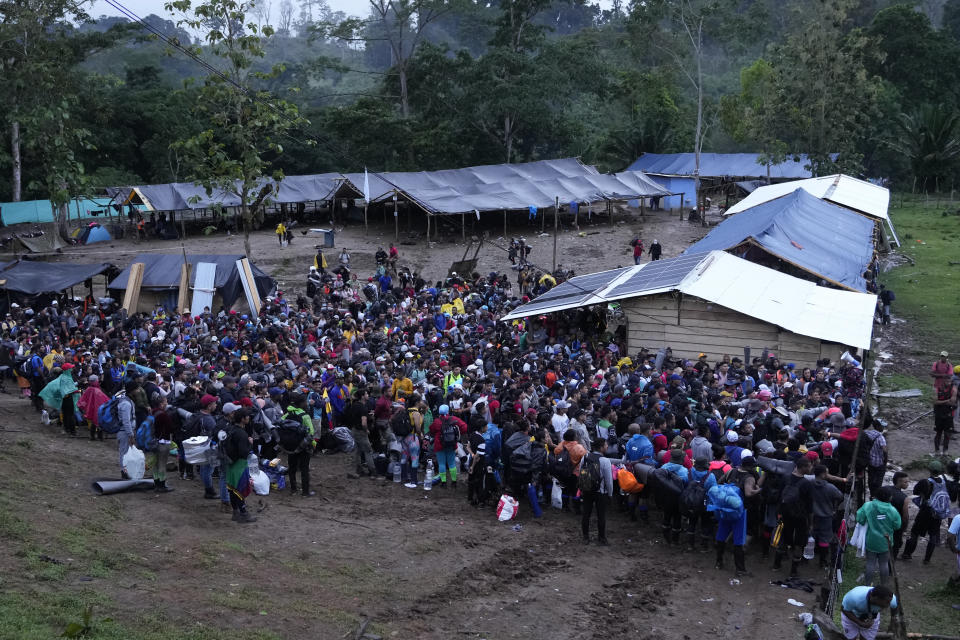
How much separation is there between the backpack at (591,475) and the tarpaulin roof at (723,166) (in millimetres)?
38073

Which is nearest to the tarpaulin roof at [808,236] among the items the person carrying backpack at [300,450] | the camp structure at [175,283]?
the camp structure at [175,283]

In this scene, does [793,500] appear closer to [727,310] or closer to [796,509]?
[796,509]

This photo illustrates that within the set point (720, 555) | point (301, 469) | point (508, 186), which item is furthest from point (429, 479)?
point (508, 186)

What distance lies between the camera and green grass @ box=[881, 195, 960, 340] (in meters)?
22.1

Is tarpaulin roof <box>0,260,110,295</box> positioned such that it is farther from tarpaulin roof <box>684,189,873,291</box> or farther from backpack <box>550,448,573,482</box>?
backpack <box>550,448,573,482</box>

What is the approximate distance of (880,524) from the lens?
8.70 meters

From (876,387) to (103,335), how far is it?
595 inches

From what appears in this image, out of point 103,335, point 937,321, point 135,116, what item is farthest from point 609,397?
point 135,116

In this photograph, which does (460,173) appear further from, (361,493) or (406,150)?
(361,493)

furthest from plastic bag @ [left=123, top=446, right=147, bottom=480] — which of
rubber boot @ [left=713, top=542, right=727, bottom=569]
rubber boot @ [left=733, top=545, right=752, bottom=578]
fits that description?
rubber boot @ [left=733, top=545, right=752, bottom=578]

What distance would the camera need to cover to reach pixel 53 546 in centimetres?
831

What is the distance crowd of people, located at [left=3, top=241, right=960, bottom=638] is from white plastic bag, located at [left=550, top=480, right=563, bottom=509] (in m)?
0.02

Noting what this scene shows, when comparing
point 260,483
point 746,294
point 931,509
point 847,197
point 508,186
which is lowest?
point 260,483

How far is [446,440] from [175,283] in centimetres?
1312
